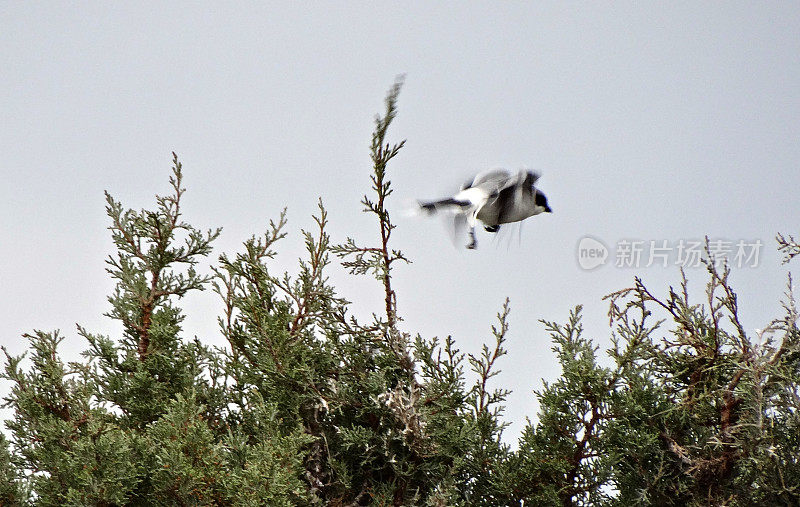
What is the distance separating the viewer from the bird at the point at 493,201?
373cm

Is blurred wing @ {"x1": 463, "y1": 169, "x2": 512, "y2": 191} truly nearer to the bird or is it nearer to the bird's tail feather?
the bird

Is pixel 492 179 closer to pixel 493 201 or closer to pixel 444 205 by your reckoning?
pixel 493 201

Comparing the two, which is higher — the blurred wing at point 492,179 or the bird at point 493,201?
the blurred wing at point 492,179

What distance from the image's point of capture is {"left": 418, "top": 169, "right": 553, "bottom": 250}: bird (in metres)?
3.73

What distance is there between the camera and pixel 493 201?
12.2 feet

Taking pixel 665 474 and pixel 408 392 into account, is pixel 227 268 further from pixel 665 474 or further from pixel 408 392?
pixel 665 474

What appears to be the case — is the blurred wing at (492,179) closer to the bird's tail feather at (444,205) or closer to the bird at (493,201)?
the bird at (493,201)

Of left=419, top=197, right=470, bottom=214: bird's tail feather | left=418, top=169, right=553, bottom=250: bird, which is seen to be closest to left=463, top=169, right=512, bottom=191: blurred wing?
left=418, top=169, right=553, bottom=250: bird

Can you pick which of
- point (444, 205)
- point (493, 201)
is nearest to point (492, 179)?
point (493, 201)

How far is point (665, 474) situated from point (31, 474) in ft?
10.5

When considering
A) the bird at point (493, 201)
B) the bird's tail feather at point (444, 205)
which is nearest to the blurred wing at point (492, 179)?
the bird at point (493, 201)

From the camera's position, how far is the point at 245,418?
434 cm

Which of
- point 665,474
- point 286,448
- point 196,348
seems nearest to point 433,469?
point 286,448

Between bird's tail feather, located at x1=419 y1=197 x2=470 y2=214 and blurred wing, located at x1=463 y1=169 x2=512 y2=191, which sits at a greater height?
blurred wing, located at x1=463 y1=169 x2=512 y2=191
